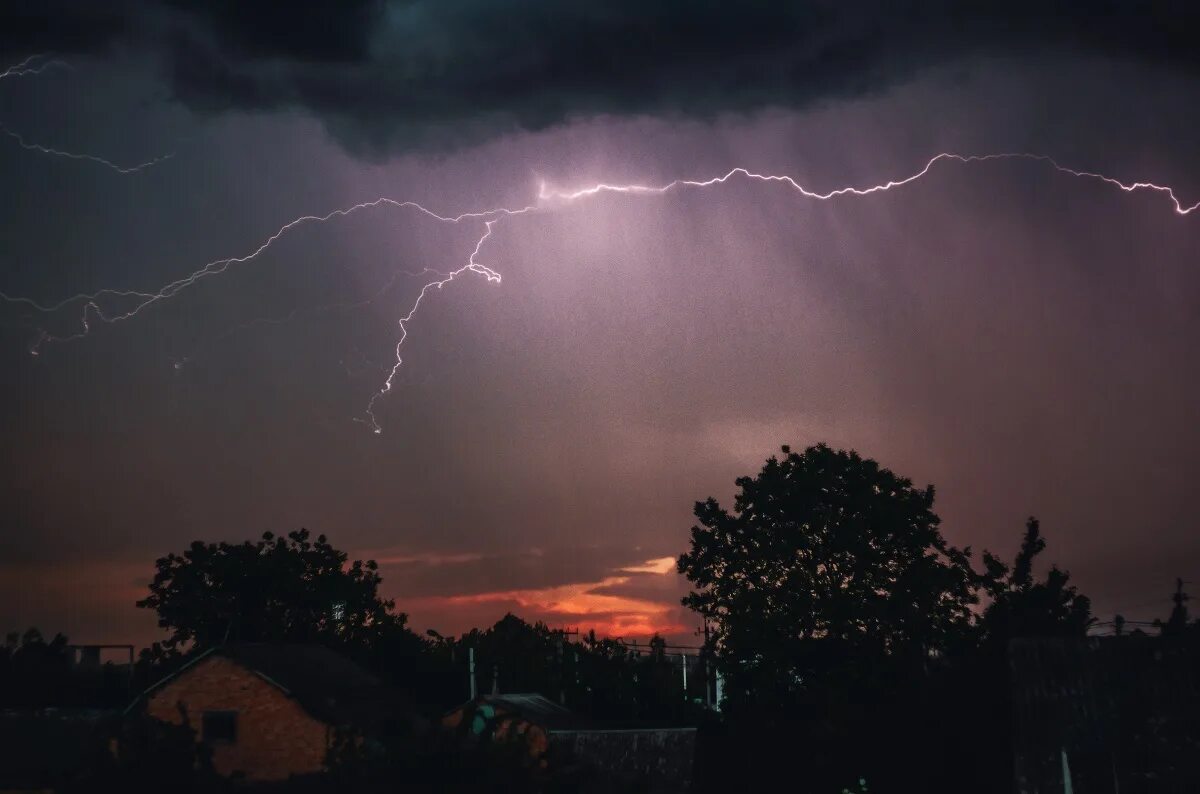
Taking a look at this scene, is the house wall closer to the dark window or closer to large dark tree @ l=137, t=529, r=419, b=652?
the dark window

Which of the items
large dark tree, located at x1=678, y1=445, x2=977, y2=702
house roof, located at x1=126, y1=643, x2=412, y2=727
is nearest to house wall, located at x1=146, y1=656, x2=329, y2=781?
house roof, located at x1=126, y1=643, x2=412, y2=727

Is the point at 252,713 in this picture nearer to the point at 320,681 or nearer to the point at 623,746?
the point at 320,681

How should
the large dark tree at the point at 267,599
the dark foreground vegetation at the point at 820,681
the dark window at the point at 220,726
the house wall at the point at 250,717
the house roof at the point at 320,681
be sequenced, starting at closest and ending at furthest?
1. the dark foreground vegetation at the point at 820,681
2. the house wall at the point at 250,717
3. the dark window at the point at 220,726
4. the house roof at the point at 320,681
5. the large dark tree at the point at 267,599

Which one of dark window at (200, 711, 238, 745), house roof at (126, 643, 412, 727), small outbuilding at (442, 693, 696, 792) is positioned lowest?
small outbuilding at (442, 693, 696, 792)

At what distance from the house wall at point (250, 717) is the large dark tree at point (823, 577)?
41.2ft

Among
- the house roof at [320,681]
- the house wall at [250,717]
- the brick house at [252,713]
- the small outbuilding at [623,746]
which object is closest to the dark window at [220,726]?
the brick house at [252,713]

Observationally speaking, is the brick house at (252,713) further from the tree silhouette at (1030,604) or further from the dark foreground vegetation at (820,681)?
the tree silhouette at (1030,604)

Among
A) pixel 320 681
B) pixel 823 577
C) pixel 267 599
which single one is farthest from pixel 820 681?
pixel 267 599

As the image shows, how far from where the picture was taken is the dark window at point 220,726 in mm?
35763

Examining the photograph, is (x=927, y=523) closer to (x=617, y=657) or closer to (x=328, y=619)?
(x=617, y=657)

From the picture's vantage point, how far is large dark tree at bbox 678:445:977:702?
39.2 m

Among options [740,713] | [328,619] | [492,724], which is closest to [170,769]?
[492,724]

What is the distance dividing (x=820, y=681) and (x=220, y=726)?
1691 cm

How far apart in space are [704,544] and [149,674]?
76.1 ft
